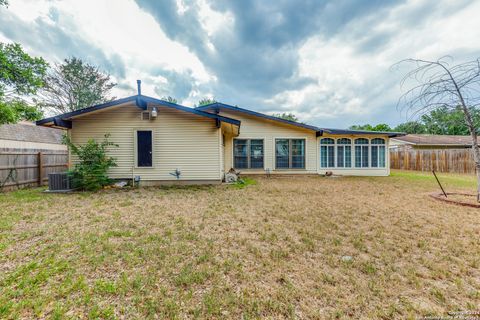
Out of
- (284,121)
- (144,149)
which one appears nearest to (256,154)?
(284,121)

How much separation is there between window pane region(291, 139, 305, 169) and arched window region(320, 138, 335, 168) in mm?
1160

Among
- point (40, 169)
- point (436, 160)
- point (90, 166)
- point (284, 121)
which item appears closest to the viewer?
point (90, 166)

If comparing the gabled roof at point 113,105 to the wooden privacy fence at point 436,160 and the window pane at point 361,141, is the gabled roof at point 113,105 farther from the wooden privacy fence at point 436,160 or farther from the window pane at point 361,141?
the wooden privacy fence at point 436,160

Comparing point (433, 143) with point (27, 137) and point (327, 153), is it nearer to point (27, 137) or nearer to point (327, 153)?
point (327, 153)

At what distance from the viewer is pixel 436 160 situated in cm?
1360

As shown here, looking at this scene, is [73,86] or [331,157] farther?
[73,86]

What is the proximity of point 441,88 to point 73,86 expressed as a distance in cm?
2696

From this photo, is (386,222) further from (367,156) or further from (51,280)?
(367,156)

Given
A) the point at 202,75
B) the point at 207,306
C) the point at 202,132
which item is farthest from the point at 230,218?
the point at 202,75

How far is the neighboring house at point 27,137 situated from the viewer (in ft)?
45.2

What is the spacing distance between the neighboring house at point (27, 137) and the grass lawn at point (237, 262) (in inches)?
547

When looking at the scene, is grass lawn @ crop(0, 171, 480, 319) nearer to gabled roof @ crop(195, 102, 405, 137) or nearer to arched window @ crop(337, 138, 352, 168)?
gabled roof @ crop(195, 102, 405, 137)

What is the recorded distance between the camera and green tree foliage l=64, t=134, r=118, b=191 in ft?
22.0

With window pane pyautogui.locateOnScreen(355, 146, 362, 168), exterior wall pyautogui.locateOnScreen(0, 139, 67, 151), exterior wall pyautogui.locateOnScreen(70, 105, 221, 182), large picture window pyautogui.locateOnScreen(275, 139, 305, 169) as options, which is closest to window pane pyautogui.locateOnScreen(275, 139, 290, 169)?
large picture window pyautogui.locateOnScreen(275, 139, 305, 169)
